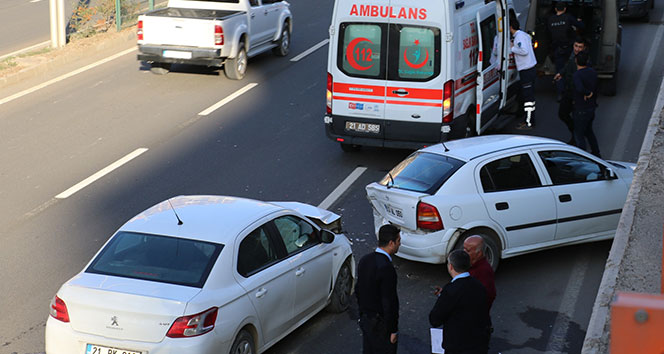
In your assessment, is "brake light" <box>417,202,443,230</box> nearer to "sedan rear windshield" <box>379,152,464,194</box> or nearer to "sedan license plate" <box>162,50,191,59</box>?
"sedan rear windshield" <box>379,152,464,194</box>

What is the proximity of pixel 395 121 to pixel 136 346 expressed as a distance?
7775mm

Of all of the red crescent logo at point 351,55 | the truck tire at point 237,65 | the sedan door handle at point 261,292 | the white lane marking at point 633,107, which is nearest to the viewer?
the sedan door handle at point 261,292

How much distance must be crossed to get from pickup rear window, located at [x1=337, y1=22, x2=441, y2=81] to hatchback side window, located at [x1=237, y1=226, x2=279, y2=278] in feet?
20.3

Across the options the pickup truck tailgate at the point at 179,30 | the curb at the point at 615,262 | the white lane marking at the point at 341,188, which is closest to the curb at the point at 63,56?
the pickup truck tailgate at the point at 179,30

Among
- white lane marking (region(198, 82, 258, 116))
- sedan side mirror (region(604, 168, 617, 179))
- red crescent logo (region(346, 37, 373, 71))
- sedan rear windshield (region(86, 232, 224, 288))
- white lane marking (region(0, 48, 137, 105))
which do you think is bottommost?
white lane marking (region(198, 82, 258, 116))

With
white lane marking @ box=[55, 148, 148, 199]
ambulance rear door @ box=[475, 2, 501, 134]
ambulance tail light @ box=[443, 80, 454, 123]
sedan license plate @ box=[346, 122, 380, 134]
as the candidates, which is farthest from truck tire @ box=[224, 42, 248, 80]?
ambulance tail light @ box=[443, 80, 454, 123]

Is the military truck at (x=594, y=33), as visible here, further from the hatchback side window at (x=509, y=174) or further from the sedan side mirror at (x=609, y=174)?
the hatchback side window at (x=509, y=174)

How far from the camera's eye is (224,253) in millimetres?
7836

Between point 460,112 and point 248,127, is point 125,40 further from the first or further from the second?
point 460,112

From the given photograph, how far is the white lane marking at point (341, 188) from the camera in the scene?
42.3 ft

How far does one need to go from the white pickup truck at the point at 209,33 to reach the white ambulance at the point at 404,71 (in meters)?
5.02

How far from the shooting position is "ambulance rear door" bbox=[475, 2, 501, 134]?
14679 millimetres

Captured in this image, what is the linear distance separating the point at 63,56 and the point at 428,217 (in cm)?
1231

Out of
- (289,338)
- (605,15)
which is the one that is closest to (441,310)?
(289,338)
